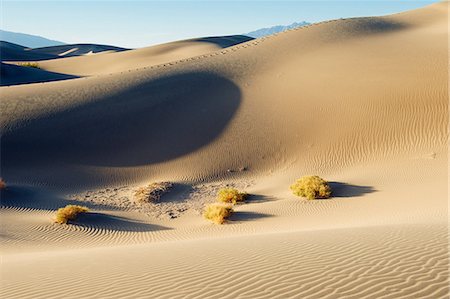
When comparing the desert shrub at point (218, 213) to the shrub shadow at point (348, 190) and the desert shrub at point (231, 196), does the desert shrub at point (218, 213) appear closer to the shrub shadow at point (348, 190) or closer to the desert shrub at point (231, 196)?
the desert shrub at point (231, 196)

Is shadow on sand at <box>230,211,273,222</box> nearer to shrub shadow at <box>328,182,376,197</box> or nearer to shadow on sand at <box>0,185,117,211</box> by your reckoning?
shrub shadow at <box>328,182,376,197</box>

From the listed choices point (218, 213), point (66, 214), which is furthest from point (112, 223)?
point (218, 213)

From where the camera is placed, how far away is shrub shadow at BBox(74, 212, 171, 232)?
14055 mm

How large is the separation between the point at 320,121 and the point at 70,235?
13753 millimetres

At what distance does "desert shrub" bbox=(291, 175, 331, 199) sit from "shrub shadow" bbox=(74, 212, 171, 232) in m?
5.02

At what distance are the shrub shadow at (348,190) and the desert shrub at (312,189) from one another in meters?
0.40

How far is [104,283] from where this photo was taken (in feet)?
21.8

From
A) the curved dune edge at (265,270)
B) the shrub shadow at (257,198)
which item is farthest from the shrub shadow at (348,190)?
the curved dune edge at (265,270)

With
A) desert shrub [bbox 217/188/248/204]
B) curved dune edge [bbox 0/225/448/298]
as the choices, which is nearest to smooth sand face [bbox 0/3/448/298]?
curved dune edge [bbox 0/225/448/298]

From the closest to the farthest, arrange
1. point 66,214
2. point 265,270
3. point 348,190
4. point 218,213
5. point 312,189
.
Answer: point 265,270 < point 218,213 < point 66,214 < point 312,189 < point 348,190

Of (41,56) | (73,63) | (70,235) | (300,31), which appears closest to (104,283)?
(70,235)

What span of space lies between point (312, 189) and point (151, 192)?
21.0 feet

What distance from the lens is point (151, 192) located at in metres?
17.0

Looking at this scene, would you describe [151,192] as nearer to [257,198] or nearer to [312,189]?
[257,198]
